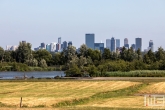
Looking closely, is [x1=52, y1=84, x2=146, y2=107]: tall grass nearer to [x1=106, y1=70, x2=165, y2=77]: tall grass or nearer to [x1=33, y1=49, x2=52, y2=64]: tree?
[x1=106, y1=70, x2=165, y2=77]: tall grass

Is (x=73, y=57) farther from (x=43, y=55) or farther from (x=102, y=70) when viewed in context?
(x=43, y=55)

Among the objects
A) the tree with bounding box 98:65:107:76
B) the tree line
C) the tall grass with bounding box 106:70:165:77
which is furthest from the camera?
the tree line

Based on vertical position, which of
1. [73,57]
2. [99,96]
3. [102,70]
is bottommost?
[99,96]

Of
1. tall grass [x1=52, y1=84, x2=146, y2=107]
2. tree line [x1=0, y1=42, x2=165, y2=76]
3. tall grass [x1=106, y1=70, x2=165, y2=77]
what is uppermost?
tree line [x1=0, y1=42, x2=165, y2=76]

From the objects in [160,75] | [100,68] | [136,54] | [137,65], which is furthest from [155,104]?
[136,54]

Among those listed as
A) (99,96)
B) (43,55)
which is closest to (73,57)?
(43,55)

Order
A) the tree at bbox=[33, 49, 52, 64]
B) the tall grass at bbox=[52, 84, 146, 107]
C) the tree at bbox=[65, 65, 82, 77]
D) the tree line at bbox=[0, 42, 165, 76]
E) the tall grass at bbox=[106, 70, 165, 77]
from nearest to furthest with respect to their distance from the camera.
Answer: the tall grass at bbox=[52, 84, 146, 107] → the tree at bbox=[65, 65, 82, 77] → the tall grass at bbox=[106, 70, 165, 77] → the tree line at bbox=[0, 42, 165, 76] → the tree at bbox=[33, 49, 52, 64]

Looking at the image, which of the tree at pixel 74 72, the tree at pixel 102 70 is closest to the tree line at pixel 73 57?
the tree at pixel 102 70

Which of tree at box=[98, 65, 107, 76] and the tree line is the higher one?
the tree line

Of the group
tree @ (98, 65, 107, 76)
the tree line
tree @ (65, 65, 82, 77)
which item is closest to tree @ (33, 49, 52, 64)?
the tree line

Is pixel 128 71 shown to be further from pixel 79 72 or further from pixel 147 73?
pixel 79 72

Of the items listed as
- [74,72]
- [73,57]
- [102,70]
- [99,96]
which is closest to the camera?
[99,96]

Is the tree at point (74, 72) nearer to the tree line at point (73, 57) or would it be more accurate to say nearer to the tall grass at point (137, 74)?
the tall grass at point (137, 74)

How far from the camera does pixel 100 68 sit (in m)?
93.7
